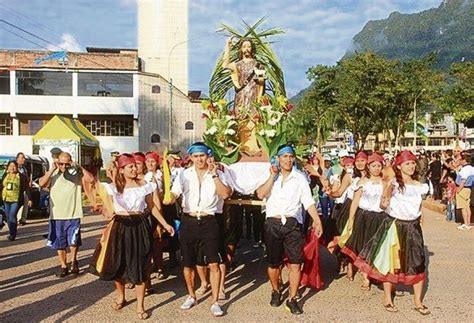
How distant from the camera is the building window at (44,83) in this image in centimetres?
4234

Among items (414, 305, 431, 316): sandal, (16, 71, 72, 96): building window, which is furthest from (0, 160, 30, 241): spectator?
(16, 71, 72, 96): building window

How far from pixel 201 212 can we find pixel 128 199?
790mm

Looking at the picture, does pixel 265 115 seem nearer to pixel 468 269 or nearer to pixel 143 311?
pixel 143 311

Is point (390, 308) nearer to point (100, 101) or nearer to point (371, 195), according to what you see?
point (371, 195)

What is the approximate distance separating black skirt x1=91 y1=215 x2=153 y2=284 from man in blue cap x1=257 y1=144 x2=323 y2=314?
4.49ft

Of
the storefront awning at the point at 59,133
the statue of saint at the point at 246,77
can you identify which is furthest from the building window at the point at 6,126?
the statue of saint at the point at 246,77

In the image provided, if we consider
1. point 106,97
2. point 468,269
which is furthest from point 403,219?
point 106,97

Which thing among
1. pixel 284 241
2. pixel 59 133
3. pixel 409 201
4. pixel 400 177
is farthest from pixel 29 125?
pixel 409 201

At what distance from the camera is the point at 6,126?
43.4 meters

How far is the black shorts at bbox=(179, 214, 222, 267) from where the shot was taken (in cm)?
623

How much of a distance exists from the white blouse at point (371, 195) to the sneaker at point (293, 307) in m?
1.76

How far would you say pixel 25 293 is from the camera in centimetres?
707

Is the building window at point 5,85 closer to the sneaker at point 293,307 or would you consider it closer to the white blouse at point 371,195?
the white blouse at point 371,195

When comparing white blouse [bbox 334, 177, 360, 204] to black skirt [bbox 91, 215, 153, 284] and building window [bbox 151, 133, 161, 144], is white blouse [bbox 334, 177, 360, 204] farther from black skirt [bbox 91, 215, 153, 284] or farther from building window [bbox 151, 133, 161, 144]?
building window [bbox 151, 133, 161, 144]
